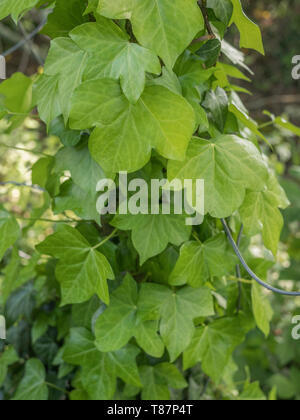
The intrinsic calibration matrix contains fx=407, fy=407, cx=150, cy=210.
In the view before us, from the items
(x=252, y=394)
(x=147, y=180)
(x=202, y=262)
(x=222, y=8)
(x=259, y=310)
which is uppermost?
(x=222, y=8)

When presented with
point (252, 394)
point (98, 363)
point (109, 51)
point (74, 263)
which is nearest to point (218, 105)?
point (109, 51)

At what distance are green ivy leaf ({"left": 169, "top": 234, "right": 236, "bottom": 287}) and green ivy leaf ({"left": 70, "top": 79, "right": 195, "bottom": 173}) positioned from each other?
0.18 m

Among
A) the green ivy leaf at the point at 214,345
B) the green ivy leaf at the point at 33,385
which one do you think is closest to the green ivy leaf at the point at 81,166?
the green ivy leaf at the point at 214,345

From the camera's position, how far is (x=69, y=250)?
627 mm

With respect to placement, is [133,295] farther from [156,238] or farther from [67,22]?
[67,22]

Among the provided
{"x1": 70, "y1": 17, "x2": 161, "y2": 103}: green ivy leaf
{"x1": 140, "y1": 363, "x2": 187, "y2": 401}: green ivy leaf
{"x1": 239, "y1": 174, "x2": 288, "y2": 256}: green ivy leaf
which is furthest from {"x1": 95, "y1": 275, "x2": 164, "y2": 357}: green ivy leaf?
{"x1": 70, "y1": 17, "x2": 161, "y2": 103}: green ivy leaf

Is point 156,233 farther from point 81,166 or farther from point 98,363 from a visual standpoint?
point 98,363

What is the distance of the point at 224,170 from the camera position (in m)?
0.56

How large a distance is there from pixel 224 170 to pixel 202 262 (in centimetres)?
16

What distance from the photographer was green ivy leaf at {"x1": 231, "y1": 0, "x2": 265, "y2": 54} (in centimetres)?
53

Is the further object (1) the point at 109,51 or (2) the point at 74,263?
(2) the point at 74,263

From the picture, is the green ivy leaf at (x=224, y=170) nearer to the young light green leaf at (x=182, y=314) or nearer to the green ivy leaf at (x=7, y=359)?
the young light green leaf at (x=182, y=314)
